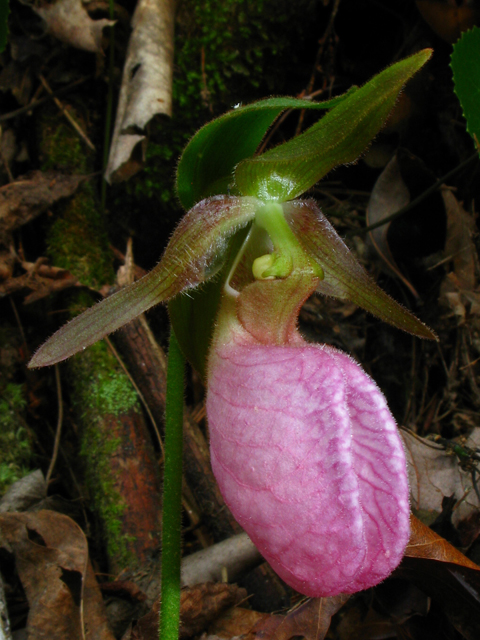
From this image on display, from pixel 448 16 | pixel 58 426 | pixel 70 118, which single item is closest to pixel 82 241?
pixel 70 118

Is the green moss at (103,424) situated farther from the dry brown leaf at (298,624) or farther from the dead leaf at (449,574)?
the dead leaf at (449,574)

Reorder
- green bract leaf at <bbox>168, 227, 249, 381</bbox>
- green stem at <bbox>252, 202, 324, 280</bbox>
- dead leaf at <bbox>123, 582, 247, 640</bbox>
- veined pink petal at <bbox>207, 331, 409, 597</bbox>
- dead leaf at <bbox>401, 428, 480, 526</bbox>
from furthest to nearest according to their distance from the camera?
dead leaf at <bbox>401, 428, 480, 526</bbox> < dead leaf at <bbox>123, 582, 247, 640</bbox> < green bract leaf at <bbox>168, 227, 249, 381</bbox> < green stem at <bbox>252, 202, 324, 280</bbox> < veined pink petal at <bbox>207, 331, 409, 597</bbox>

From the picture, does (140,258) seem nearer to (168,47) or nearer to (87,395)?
(87,395)

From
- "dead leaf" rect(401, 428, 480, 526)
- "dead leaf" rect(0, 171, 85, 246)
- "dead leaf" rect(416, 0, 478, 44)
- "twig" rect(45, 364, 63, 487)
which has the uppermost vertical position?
"dead leaf" rect(416, 0, 478, 44)

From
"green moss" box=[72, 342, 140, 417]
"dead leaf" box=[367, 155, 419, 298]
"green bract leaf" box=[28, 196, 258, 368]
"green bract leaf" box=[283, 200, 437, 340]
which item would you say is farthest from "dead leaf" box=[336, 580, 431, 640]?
"dead leaf" box=[367, 155, 419, 298]

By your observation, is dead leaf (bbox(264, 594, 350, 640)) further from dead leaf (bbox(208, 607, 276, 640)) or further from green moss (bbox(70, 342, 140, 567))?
green moss (bbox(70, 342, 140, 567))

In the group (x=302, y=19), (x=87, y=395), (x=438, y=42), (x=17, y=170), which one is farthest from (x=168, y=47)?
(x=87, y=395)
